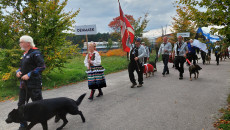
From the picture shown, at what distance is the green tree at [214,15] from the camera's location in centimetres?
428

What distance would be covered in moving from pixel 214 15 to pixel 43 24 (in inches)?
278

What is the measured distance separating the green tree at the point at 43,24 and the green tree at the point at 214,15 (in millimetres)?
5928

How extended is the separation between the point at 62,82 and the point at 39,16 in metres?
3.46

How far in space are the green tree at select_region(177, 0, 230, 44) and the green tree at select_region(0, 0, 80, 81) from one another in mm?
5928

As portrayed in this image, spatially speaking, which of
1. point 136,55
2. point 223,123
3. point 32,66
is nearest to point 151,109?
point 223,123

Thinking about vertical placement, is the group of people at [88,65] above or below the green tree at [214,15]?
below

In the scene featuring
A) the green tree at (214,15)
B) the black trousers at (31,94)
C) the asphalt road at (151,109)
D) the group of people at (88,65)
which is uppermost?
the green tree at (214,15)

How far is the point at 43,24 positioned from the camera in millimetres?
8305

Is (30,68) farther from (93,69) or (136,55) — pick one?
(136,55)

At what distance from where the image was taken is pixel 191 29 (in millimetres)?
24828

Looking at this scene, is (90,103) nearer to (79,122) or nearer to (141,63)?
(79,122)

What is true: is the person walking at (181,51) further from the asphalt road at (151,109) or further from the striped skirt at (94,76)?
the striped skirt at (94,76)

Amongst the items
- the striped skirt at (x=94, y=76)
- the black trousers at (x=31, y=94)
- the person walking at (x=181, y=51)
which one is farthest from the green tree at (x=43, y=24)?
the person walking at (x=181, y=51)

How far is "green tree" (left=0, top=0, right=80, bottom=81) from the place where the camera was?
8250 millimetres
